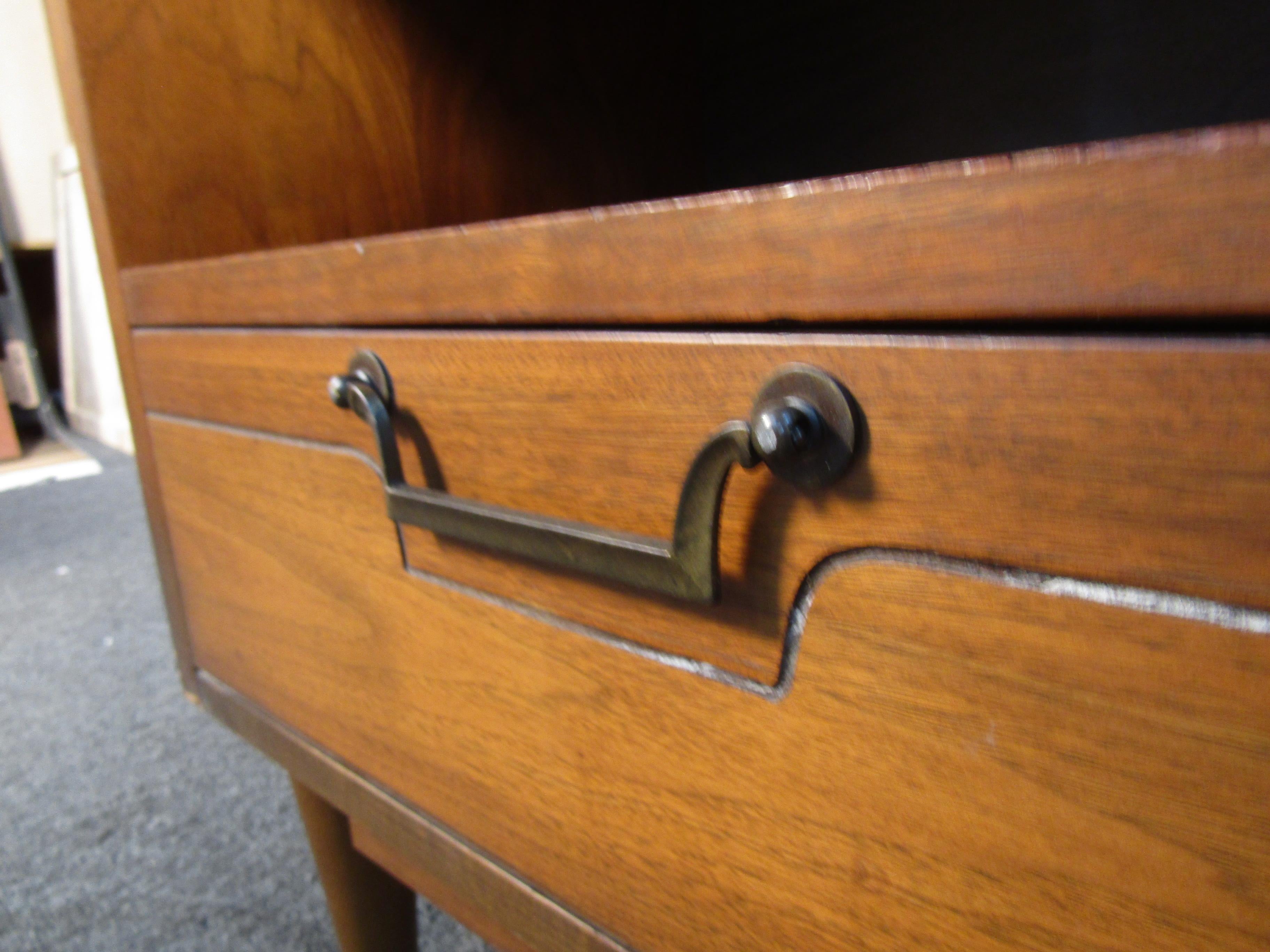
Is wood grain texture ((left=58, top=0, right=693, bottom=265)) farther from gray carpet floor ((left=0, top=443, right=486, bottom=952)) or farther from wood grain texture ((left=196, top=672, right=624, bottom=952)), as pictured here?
gray carpet floor ((left=0, top=443, right=486, bottom=952))

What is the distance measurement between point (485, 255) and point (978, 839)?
18 centimetres

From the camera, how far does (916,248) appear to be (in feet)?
0.48

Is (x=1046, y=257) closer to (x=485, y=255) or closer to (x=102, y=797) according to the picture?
(x=485, y=255)

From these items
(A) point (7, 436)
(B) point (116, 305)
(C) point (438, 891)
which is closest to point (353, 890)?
(C) point (438, 891)

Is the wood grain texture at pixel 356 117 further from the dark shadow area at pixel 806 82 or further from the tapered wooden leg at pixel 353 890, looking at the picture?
the tapered wooden leg at pixel 353 890

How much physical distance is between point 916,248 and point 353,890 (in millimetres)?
456

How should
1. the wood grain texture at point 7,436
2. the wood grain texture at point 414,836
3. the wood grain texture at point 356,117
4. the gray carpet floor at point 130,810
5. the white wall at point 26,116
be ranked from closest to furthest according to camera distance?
the wood grain texture at point 414,836 → the wood grain texture at point 356,117 → the gray carpet floor at point 130,810 → the wood grain texture at point 7,436 → the white wall at point 26,116

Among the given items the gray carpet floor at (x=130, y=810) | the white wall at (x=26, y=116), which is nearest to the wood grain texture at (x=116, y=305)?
the gray carpet floor at (x=130, y=810)

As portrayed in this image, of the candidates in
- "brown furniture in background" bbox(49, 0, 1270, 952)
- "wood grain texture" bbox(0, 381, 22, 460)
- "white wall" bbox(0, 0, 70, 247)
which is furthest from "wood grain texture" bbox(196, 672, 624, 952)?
"white wall" bbox(0, 0, 70, 247)

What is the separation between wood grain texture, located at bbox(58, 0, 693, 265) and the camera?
365 mm

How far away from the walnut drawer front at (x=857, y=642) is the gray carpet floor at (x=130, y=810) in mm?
410

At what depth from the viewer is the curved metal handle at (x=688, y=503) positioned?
16 cm

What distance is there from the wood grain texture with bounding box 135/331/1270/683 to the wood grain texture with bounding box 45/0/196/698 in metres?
0.16

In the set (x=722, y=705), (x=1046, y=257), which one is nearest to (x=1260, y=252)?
(x=1046, y=257)
